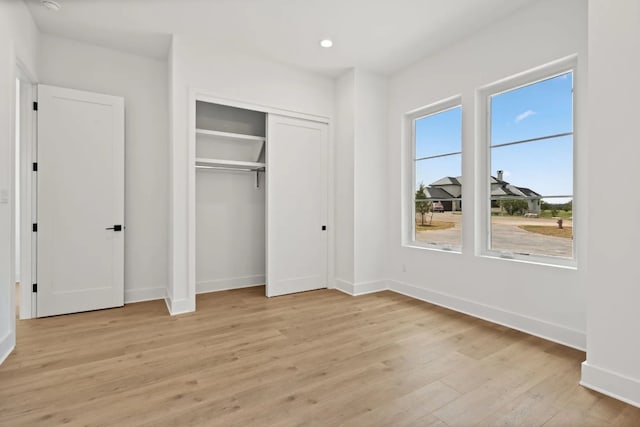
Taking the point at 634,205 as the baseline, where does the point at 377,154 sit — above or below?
above

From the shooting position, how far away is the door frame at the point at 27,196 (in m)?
3.32

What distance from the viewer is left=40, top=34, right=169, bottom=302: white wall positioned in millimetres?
3805

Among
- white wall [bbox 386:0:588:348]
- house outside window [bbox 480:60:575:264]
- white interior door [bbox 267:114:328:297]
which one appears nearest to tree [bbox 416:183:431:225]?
white wall [bbox 386:0:588:348]

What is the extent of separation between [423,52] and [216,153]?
294 centimetres

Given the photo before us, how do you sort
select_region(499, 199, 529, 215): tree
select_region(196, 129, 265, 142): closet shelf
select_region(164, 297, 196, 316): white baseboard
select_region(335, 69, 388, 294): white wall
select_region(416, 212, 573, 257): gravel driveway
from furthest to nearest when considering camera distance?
select_region(335, 69, 388, 294): white wall
select_region(196, 129, 265, 142): closet shelf
select_region(164, 297, 196, 316): white baseboard
select_region(499, 199, 529, 215): tree
select_region(416, 212, 573, 257): gravel driveway

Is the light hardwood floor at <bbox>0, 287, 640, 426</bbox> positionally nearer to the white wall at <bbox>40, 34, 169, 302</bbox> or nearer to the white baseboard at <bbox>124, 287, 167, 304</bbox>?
the white baseboard at <bbox>124, 287, 167, 304</bbox>

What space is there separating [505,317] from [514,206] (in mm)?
1094

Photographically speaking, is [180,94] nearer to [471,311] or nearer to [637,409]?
[471,311]

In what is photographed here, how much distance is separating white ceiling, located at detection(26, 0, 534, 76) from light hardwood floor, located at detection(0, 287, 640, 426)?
3014 millimetres

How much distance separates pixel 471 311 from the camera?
3.48 meters

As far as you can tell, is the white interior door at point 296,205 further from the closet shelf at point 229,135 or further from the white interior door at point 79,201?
the white interior door at point 79,201

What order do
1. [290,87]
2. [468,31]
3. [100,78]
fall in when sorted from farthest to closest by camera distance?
[290,87]
[100,78]
[468,31]

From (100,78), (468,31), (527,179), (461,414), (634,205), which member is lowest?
(461,414)

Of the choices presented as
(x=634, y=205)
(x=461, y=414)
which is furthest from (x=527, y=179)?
(x=461, y=414)
